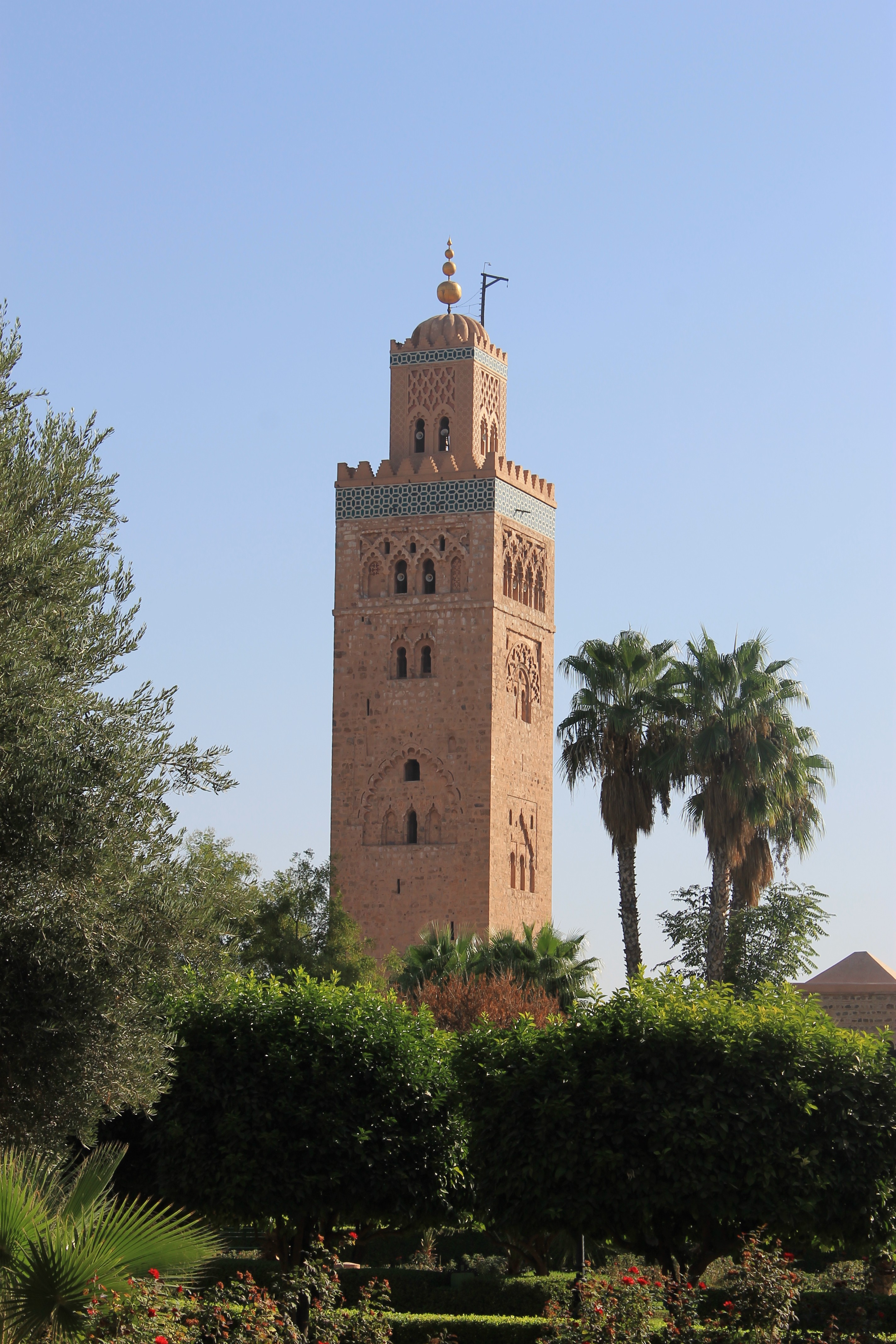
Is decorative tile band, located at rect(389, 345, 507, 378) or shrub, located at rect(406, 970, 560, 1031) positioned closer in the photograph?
shrub, located at rect(406, 970, 560, 1031)

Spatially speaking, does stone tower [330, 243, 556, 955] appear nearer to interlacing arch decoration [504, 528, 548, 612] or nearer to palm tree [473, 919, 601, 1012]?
interlacing arch decoration [504, 528, 548, 612]

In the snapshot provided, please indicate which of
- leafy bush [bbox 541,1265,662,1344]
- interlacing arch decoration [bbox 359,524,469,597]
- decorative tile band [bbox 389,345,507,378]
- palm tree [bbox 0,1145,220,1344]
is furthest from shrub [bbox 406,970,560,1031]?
decorative tile band [bbox 389,345,507,378]

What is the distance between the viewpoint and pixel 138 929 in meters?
13.7

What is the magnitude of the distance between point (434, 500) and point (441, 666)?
3920 mm

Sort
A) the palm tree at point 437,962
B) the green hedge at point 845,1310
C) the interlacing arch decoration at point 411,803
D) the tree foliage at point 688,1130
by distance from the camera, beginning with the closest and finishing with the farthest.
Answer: the green hedge at point 845,1310 < the tree foliage at point 688,1130 < the palm tree at point 437,962 < the interlacing arch decoration at point 411,803

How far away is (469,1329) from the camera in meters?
18.6

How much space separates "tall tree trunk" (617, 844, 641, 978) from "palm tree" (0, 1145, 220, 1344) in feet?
62.1

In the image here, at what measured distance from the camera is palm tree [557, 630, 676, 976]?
29875mm

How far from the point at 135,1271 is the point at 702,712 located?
66.4 ft

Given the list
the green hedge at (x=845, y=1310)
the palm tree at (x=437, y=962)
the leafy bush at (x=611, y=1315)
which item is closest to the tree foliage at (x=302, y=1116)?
the green hedge at (x=845, y=1310)

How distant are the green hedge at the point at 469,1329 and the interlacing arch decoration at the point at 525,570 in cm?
2761

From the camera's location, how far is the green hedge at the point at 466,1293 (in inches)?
866

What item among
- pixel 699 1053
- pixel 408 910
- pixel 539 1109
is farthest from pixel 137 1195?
pixel 408 910

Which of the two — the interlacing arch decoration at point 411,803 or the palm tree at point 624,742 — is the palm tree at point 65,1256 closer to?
the palm tree at point 624,742
